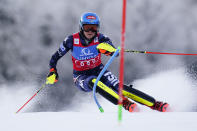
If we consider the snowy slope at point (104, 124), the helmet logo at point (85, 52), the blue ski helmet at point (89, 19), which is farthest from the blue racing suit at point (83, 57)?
the snowy slope at point (104, 124)

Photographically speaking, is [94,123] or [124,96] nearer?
[94,123]

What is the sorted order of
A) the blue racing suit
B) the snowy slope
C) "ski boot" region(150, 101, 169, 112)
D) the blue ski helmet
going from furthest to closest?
the blue racing suit, the blue ski helmet, "ski boot" region(150, 101, 169, 112), the snowy slope

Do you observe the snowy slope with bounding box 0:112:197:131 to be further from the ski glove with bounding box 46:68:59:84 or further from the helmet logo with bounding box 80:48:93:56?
the helmet logo with bounding box 80:48:93:56

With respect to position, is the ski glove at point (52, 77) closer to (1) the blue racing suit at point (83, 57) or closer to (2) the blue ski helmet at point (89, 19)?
(1) the blue racing suit at point (83, 57)

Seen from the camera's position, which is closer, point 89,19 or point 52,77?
point 89,19

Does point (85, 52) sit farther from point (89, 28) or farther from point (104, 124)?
point (104, 124)

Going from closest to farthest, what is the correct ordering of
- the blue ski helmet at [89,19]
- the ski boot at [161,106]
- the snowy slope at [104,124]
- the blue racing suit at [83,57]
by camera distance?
the snowy slope at [104,124]
the ski boot at [161,106]
the blue ski helmet at [89,19]
the blue racing suit at [83,57]

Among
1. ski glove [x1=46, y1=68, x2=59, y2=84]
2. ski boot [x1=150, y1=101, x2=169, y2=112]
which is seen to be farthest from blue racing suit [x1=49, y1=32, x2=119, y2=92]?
ski boot [x1=150, y1=101, x2=169, y2=112]

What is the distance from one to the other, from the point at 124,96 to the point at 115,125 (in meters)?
1.39

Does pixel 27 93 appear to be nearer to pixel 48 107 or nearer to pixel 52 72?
pixel 48 107

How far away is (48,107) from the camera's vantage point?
7766mm

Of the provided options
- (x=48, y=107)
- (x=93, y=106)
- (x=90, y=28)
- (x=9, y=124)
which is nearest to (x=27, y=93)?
(x=48, y=107)

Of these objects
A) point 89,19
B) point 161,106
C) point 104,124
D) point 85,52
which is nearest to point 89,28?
point 89,19

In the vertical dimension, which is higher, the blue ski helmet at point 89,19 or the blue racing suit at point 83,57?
the blue ski helmet at point 89,19
